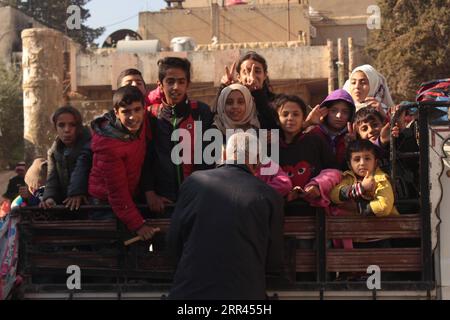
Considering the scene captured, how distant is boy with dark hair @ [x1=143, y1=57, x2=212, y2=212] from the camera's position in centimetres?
465

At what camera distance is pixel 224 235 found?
369cm

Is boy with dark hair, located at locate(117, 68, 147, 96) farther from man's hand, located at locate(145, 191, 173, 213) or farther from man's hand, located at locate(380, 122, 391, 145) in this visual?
man's hand, located at locate(380, 122, 391, 145)

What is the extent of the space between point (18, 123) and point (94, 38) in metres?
16.5

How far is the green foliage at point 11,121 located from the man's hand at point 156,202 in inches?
929

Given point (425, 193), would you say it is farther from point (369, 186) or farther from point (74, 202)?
point (74, 202)

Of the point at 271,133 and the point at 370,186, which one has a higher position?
the point at 271,133

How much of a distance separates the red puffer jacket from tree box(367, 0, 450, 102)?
61.8 feet

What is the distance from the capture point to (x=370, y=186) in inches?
169

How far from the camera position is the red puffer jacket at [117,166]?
435 cm

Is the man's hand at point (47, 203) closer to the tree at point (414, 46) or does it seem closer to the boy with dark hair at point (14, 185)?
the boy with dark hair at point (14, 185)

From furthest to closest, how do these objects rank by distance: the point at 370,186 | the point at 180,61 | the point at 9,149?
the point at 9,149 < the point at 180,61 < the point at 370,186
